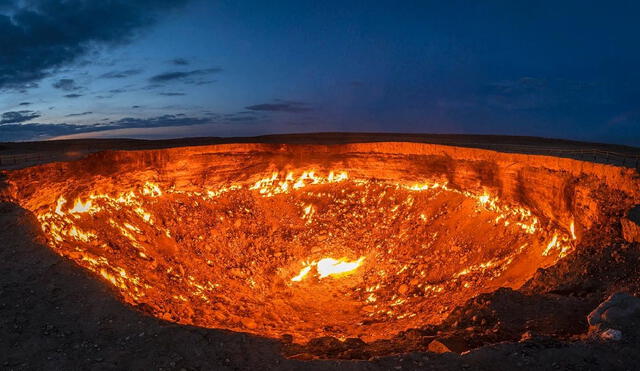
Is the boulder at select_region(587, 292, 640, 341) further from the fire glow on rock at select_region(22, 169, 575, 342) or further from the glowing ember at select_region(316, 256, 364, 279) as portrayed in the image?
the glowing ember at select_region(316, 256, 364, 279)

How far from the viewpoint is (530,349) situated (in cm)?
696

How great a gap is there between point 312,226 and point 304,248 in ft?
5.60

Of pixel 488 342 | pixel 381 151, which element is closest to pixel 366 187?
pixel 381 151

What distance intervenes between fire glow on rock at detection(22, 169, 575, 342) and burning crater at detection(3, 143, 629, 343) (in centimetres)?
8

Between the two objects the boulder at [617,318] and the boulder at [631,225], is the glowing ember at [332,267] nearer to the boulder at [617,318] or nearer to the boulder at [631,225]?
the boulder at [631,225]

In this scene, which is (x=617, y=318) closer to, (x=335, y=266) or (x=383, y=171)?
(x=335, y=266)

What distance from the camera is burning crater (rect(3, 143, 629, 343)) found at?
565 inches

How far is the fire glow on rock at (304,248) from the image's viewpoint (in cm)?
1403

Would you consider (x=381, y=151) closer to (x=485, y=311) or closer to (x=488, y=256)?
(x=488, y=256)

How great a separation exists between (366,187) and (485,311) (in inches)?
621

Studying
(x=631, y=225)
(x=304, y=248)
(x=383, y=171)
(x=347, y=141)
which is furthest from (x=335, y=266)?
(x=347, y=141)

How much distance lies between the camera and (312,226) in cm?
2298

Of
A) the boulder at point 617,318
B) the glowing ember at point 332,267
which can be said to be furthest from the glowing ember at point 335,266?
the boulder at point 617,318

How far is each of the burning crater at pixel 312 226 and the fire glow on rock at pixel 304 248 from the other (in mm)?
83
